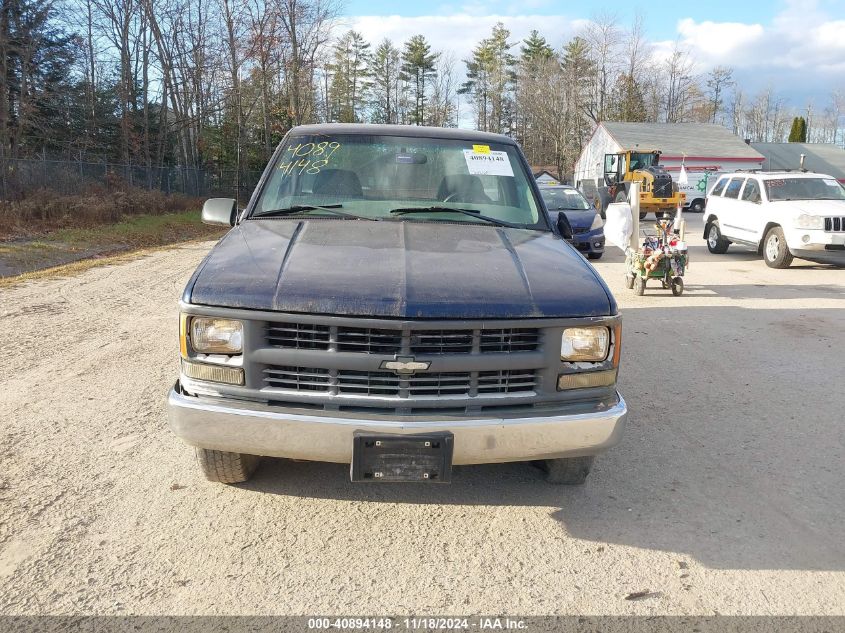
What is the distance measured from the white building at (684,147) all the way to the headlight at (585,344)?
40603mm

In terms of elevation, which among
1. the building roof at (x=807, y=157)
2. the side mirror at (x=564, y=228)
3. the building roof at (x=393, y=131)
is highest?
the building roof at (x=807, y=157)

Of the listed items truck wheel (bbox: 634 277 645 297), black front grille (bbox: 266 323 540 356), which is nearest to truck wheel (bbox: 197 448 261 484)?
black front grille (bbox: 266 323 540 356)

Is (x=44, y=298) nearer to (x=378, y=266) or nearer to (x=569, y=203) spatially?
(x=378, y=266)

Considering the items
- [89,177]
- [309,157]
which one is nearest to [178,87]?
[89,177]

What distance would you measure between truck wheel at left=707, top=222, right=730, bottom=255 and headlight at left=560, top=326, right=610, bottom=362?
13841 millimetres

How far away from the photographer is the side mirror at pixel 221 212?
4.47 meters

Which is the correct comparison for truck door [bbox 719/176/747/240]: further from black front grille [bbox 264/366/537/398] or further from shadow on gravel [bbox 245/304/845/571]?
black front grille [bbox 264/366/537/398]

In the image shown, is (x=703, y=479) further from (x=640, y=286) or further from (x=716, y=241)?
(x=716, y=241)

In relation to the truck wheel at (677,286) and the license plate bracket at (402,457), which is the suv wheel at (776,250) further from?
the license plate bracket at (402,457)

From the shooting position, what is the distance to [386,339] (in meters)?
2.82

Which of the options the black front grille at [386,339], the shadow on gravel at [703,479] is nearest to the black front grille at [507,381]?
the black front grille at [386,339]

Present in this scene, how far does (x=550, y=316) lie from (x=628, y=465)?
1527 mm

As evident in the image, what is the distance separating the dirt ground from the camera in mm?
2652

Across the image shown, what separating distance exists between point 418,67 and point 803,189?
68.7m
